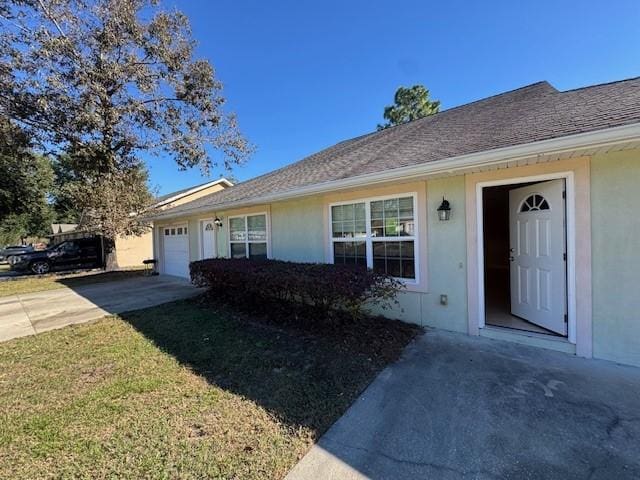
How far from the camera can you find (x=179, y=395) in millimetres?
3369

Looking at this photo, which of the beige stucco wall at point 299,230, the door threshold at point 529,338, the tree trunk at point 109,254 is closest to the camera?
the door threshold at point 529,338

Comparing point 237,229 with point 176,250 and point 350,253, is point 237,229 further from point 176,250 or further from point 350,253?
point 176,250

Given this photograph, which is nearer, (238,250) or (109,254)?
(238,250)

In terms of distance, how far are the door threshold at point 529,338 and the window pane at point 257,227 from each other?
5840 mm

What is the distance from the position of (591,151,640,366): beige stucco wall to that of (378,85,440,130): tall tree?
20.8m

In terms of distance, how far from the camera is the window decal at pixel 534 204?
15.1ft

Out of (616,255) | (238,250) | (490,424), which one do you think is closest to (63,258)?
(238,250)

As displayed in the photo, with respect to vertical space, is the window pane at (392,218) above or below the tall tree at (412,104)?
below

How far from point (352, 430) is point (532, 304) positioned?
12.9 feet

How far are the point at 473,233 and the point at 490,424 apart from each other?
2838 millimetres

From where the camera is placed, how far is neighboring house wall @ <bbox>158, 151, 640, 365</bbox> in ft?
12.0

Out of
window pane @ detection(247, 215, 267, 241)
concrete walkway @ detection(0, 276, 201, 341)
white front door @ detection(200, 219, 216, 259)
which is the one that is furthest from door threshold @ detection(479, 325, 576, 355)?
white front door @ detection(200, 219, 216, 259)

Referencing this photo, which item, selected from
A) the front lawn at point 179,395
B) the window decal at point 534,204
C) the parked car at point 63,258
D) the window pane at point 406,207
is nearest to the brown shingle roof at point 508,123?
the window pane at point 406,207

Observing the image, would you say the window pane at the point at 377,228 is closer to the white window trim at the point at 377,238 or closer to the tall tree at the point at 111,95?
the white window trim at the point at 377,238
